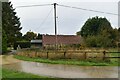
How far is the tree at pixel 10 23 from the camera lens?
5525 cm

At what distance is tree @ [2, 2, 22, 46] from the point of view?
181 feet

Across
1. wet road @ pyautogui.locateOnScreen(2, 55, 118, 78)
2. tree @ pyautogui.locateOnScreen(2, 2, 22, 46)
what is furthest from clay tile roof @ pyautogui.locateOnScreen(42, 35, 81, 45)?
wet road @ pyautogui.locateOnScreen(2, 55, 118, 78)

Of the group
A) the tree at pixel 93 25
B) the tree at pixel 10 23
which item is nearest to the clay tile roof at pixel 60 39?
the tree at pixel 10 23

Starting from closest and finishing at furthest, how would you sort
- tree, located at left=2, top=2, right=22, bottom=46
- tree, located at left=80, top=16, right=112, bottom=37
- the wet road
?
the wet road, tree, located at left=2, top=2, right=22, bottom=46, tree, located at left=80, top=16, right=112, bottom=37

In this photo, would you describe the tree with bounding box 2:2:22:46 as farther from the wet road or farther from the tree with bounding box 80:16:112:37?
the wet road

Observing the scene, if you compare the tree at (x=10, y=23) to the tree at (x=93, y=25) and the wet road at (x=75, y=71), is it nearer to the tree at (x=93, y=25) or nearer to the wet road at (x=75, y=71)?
the tree at (x=93, y=25)

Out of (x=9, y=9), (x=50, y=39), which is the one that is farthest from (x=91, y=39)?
(x=9, y=9)

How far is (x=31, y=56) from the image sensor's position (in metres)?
29.3

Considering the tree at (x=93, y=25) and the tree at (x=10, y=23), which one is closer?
the tree at (x=10, y=23)

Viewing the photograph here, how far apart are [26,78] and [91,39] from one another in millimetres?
39850

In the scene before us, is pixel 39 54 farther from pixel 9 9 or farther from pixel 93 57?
pixel 9 9

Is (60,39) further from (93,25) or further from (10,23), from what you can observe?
(93,25)

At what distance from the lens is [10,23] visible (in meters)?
60.2

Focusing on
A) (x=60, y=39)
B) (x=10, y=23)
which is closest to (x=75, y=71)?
(x=10, y=23)
